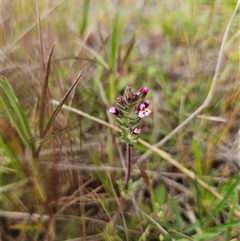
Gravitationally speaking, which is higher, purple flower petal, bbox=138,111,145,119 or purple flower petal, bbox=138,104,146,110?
purple flower petal, bbox=138,104,146,110

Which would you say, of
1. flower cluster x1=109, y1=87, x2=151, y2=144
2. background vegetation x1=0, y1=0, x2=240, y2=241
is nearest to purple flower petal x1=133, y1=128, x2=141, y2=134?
flower cluster x1=109, y1=87, x2=151, y2=144

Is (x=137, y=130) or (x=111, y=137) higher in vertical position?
(x=137, y=130)

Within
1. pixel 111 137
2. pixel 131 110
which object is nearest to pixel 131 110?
pixel 131 110

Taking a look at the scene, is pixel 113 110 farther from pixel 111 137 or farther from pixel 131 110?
pixel 111 137

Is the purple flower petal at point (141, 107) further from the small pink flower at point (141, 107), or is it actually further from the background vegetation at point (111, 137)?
the background vegetation at point (111, 137)

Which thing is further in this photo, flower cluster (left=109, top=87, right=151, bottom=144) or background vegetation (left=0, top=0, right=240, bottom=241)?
background vegetation (left=0, top=0, right=240, bottom=241)

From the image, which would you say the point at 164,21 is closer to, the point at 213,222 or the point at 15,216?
the point at 213,222

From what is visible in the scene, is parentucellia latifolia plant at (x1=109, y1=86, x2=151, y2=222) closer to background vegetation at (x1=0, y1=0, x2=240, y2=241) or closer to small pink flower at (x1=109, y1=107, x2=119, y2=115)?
small pink flower at (x1=109, y1=107, x2=119, y2=115)

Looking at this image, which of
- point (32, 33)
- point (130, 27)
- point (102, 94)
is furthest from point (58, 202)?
point (130, 27)
